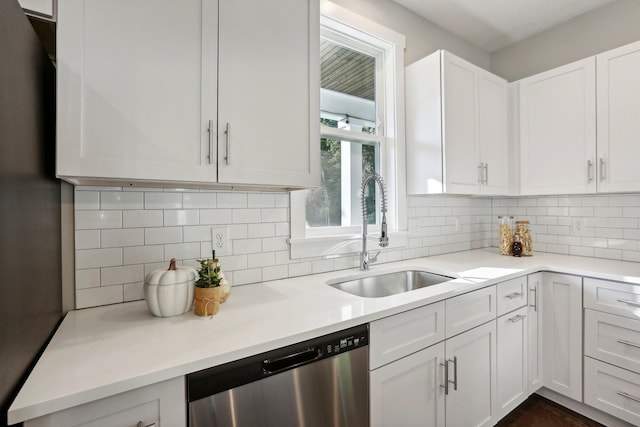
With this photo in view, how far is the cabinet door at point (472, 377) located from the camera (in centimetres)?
145

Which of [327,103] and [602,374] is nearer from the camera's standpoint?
[602,374]

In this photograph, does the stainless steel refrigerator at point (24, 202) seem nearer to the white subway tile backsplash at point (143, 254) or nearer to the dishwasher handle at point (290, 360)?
the white subway tile backsplash at point (143, 254)

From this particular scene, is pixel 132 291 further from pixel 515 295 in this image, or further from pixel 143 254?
pixel 515 295

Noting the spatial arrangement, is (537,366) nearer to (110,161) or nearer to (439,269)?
(439,269)

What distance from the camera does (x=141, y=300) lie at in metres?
1.28

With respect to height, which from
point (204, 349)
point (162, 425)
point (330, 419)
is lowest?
point (330, 419)

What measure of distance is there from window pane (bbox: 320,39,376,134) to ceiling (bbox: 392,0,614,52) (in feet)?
1.81

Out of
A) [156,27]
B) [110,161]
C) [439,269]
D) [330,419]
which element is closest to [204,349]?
[330,419]

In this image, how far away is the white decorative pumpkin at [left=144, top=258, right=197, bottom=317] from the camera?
1063 mm

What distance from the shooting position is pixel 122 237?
1245 mm

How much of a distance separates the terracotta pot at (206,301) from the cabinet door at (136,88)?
397 mm

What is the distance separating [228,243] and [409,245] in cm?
131

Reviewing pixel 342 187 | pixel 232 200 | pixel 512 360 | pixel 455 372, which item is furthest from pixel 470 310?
pixel 232 200

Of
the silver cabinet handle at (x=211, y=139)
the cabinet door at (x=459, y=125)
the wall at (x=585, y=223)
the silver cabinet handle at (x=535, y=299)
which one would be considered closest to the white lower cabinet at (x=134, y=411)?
the silver cabinet handle at (x=211, y=139)
